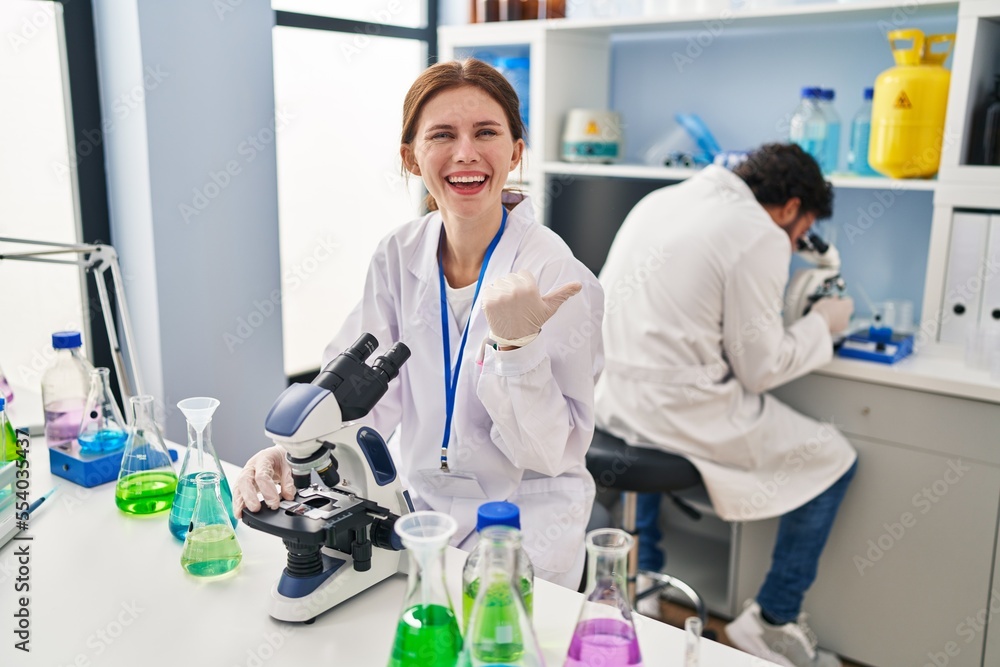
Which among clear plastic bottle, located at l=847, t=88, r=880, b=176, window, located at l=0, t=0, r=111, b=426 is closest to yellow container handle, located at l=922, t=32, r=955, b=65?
clear plastic bottle, located at l=847, t=88, r=880, b=176

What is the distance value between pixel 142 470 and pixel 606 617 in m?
0.90

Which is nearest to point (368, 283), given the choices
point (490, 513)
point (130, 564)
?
point (130, 564)

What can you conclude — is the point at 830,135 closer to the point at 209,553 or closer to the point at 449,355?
the point at 449,355

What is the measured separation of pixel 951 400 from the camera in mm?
2164

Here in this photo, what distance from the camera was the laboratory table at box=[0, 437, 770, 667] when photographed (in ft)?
3.41

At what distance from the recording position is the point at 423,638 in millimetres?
901

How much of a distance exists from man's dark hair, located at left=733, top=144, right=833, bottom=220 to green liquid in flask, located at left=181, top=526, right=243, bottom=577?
67.4 inches

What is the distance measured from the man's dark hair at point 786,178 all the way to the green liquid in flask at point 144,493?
1.68 m

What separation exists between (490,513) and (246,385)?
1461mm

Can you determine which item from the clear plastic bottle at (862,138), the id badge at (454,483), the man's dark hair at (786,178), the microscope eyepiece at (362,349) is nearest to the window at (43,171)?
the id badge at (454,483)

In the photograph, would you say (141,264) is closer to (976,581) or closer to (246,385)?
(246,385)

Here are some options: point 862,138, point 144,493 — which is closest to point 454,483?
point 144,493

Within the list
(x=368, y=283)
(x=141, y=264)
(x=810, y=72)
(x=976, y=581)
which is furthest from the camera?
(x=810, y=72)

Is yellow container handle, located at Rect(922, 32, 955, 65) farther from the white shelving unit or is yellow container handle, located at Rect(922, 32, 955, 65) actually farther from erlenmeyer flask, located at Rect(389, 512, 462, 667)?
erlenmeyer flask, located at Rect(389, 512, 462, 667)
